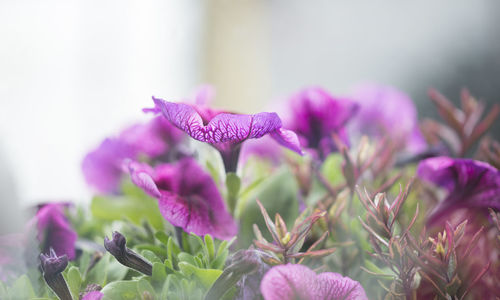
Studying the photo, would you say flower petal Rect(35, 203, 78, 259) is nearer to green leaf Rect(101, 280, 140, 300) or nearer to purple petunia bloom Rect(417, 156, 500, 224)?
green leaf Rect(101, 280, 140, 300)

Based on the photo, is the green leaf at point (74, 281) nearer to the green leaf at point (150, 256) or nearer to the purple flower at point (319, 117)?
the green leaf at point (150, 256)

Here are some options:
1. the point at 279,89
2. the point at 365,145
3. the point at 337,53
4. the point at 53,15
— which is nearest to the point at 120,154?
the point at 365,145

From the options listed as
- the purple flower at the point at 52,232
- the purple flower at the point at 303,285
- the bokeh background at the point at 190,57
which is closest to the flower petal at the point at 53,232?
the purple flower at the point at 52,232

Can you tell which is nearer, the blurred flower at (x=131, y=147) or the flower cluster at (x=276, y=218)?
the flower cluster at (x=276, y=218)

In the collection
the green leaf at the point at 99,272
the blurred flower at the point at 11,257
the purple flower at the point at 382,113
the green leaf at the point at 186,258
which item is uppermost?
the purple flower at the point at 382,113

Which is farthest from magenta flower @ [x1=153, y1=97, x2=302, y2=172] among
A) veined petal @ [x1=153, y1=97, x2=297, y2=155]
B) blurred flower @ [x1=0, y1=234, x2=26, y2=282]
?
blurred flower @ [x1=0, y1=234, x2=26, y2=282]

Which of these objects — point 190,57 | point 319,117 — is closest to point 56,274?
point 319,117
